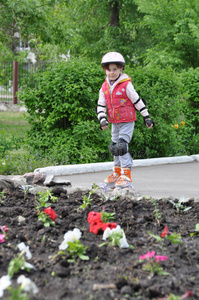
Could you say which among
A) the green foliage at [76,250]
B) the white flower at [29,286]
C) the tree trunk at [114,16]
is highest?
the tree trunk at [114,16]

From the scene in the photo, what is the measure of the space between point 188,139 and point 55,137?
3.53 m

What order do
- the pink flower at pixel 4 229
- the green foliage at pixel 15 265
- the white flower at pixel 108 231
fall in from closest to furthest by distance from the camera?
the green foliage at pixel 15 265 → the white flower at pixel 108 231 → the pink flower at pixel 4 229

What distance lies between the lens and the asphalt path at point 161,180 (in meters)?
Result: 5.55

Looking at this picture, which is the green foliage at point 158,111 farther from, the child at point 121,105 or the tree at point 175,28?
the tree at point 175,28

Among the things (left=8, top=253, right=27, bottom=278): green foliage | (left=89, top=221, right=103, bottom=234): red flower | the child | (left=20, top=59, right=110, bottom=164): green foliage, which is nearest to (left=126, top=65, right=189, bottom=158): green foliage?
(left=20, top=59, right=110, bottom=164): green foliage

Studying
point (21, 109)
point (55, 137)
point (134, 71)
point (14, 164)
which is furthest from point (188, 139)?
point (21, 109)

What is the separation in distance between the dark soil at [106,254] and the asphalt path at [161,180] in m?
1.30

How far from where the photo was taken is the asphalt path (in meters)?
5.55

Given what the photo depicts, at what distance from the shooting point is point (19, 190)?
15.2 feet

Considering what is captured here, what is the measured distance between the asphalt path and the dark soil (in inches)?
51.3

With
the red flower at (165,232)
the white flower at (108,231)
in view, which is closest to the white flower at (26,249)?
the white flower at (108,231)

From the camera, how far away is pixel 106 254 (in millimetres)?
2816

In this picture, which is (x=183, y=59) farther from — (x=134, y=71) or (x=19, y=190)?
(x=19, y=190)

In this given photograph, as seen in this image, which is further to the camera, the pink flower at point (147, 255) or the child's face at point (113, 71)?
the child's face at point (113, 71)
